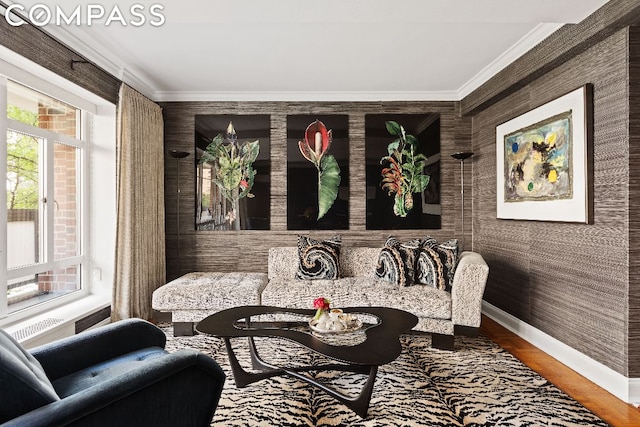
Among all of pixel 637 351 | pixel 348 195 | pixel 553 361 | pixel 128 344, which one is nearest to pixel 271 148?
pixel 348 195

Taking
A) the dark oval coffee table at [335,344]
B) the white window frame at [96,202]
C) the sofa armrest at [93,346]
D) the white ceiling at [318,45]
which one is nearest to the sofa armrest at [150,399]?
the sofa armrest at [93,346]

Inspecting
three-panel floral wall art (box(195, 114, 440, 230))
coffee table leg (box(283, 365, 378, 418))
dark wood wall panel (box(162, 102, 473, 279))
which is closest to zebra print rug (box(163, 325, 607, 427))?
coffee table leg (box(283, 365, 378, 418))

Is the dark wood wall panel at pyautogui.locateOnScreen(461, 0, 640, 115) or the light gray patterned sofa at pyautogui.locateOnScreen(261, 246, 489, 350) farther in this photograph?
the light gray patterned sofa at pyautogui.locateOnScreen(261, 246, 489, 350)

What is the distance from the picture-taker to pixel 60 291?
3910mm

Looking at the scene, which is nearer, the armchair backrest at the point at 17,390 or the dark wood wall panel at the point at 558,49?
the armchair backrest at the point at 17,390

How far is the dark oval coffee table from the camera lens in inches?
91.0

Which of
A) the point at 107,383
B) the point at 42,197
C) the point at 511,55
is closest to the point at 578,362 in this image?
the point at 511,55

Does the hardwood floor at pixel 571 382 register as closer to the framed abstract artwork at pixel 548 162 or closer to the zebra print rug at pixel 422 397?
the zebra print rug at pixel 422 397

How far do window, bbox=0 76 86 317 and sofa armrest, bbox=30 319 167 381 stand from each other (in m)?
1.37

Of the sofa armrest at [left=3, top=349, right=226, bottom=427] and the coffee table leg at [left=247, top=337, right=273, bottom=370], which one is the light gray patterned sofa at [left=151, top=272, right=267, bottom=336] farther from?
the sofa armrest at [left=3, top=349, right=226, bottom=427]

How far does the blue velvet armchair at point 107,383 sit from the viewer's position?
4.51 feet

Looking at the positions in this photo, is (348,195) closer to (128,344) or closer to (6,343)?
(128,344)

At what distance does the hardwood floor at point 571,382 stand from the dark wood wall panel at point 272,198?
1728 millimetres

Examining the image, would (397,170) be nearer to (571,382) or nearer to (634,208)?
(634,208)
